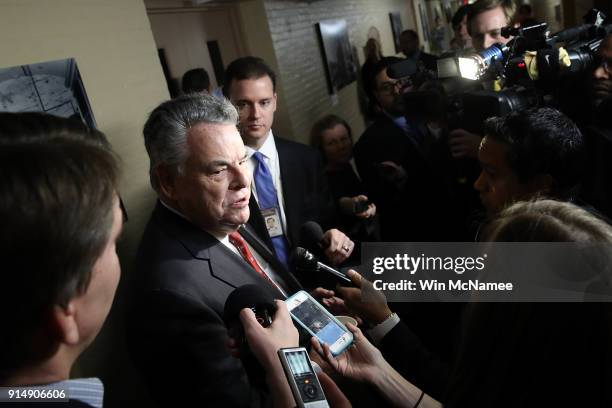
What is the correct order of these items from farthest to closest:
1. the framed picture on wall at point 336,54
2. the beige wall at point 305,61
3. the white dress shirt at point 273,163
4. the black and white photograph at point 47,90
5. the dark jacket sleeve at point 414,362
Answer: the framed picture on wall at point 336,54, the beige wall at point 305,61, the white dress shirt at point 273,163, the black and white photograph at point 47,90, the dark jacket sleeve at point 414,362

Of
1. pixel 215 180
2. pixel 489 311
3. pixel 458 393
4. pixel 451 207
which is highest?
pixel 215 180

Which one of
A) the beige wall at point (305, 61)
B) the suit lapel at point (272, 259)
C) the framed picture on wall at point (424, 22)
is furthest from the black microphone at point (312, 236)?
the framed picture on wall at point (424, 22)

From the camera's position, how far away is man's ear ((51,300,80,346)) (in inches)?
26.2

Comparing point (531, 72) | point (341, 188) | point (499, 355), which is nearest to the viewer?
point (499, 355)

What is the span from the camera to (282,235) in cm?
214

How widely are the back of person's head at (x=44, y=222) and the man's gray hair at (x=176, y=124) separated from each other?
2.32 feet

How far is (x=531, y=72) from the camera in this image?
1693 millimetres

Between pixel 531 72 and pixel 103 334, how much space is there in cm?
201

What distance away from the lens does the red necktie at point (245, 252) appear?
1542 mm

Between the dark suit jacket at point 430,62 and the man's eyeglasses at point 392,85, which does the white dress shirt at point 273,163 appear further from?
the man's eyeglasses at point 392,85

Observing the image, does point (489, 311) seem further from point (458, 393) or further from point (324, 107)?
point (324, 107)

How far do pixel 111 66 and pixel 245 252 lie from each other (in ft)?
3.65

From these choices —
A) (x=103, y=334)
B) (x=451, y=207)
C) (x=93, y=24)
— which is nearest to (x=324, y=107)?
(x=451, y=207)

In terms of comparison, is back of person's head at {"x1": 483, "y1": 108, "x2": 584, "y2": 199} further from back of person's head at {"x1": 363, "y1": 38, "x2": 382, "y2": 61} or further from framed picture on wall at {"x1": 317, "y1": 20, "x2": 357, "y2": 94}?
back of person's head at {"x1": 363, "y1": 38, "x2": 382, "y2": 61}
